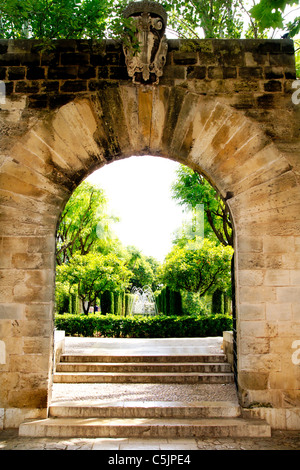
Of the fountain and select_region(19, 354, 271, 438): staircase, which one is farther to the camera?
the fountain

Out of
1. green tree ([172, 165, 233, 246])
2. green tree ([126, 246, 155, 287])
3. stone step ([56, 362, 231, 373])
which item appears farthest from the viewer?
green tree ([126, 246, 155, 287])

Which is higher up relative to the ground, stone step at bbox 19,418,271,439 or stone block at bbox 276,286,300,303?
stone block at bbox 276,286,300,303

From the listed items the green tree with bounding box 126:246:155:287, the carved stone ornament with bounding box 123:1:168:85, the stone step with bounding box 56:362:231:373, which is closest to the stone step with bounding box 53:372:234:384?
the stone step with bounding box 56:362:231:373

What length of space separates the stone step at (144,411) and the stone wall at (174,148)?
0.24m

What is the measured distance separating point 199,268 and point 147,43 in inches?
325

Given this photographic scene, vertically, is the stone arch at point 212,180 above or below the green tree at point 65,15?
below

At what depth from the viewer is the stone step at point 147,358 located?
6117mm

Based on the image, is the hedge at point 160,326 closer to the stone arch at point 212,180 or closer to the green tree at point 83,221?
the green tree at point 83,221

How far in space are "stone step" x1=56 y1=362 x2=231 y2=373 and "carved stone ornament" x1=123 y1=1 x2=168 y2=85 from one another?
13.7ft

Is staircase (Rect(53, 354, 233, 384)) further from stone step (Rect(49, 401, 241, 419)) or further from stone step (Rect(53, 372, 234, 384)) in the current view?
stone step (Rect(49, 401, 241, 419))

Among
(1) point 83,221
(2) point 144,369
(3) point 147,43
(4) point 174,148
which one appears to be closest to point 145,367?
(2) point 144,369

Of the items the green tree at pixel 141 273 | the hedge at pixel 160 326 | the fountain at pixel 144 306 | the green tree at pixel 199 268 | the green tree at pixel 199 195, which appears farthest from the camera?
the green tree at pixel 141 273

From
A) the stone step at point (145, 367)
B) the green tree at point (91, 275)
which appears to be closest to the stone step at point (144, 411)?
the stone step at point (145, 367)

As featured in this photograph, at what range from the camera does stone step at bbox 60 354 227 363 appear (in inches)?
241
